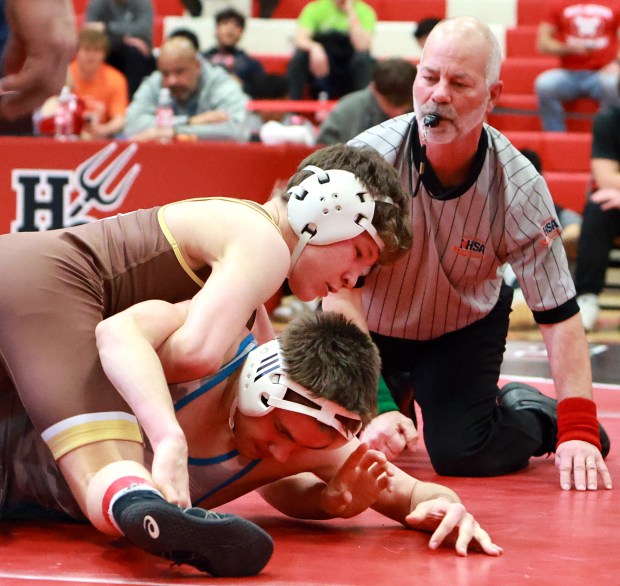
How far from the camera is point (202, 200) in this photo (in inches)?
120

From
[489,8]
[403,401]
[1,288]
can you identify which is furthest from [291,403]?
[489,8]

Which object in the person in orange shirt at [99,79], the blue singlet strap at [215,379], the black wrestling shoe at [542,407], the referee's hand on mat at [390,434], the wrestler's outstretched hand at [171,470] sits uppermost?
the person in orange shirt at [99,79]

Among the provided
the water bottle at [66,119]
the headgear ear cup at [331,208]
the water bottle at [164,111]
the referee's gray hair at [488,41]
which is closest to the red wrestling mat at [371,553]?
the headgear ear cup at [331,208]

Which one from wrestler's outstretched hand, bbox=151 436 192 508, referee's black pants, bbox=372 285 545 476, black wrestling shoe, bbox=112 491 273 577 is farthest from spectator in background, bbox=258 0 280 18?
black wrestling shoe, bbox=112 491 273 577

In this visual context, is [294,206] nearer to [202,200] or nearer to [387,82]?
[202,200]

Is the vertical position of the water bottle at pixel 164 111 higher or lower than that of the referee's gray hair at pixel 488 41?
lower

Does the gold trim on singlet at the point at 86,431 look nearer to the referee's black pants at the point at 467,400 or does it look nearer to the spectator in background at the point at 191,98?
the referee's black pants at the point at 467,400

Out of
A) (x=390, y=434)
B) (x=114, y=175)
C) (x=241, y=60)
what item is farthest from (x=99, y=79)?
(x=390, y=434)

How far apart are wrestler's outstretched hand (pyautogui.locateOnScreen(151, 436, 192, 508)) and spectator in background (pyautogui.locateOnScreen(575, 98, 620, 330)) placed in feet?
17.1

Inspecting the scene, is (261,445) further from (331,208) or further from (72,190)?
(72,190)

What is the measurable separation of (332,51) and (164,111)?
2487 millimetres

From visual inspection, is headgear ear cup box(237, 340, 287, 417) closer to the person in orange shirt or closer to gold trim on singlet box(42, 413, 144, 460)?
gold trim on singlet box(42, 413, 144, 460)

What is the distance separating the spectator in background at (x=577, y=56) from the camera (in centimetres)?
1024

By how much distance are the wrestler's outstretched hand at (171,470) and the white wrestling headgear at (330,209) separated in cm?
73
